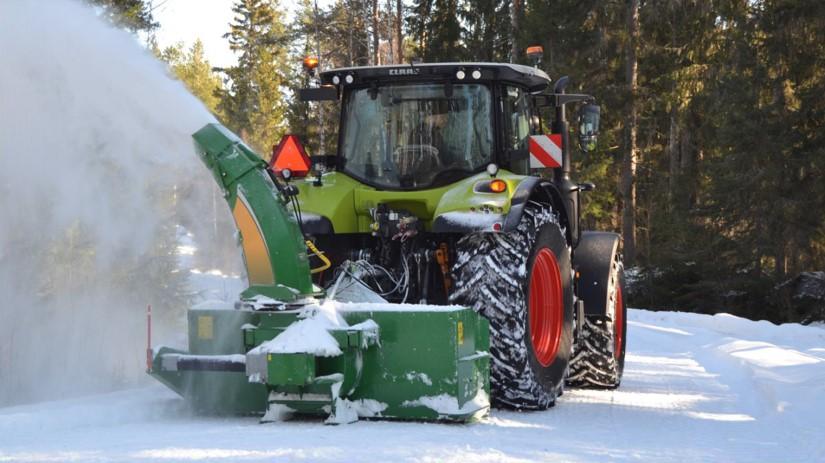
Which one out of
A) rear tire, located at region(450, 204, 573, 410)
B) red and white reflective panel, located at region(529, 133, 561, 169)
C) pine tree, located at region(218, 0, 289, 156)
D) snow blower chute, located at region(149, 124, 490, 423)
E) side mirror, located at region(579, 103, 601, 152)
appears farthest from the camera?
pine tree, located at region(218, 0, 289, 156)

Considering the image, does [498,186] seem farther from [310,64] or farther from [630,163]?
[630,163]

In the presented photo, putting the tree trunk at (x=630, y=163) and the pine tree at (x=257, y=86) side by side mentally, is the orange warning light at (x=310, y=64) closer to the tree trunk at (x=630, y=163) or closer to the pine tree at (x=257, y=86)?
the tree trunk at (x=630, y=163)

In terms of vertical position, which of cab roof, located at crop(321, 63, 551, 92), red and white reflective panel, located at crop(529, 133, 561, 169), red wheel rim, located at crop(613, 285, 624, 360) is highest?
cab roof, located at crop(321, 63, 551, 92)

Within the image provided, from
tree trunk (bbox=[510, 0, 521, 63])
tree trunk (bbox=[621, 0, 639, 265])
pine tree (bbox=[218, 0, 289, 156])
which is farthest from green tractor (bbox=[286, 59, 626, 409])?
pine tree (bbox=[218, 0, 289, 156])

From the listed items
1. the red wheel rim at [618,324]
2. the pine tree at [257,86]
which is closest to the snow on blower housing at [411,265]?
the red wheel rim at [618,324]

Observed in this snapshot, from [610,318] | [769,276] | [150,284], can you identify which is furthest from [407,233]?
[769,276]

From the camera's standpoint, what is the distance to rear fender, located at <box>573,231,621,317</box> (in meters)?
8.17

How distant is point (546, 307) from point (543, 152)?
1343 millimetres

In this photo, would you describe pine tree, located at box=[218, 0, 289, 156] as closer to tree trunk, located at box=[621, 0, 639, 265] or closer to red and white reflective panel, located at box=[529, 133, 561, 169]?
tree trunk, located at box=[621, 0, 639, 265]

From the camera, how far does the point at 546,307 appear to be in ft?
24.1

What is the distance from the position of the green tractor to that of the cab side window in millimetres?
16

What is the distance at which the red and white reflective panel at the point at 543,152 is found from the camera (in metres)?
7.95

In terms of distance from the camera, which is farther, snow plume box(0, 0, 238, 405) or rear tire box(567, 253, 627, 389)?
rear tire box(567, 253, 627, 389)

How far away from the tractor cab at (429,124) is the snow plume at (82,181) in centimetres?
122
